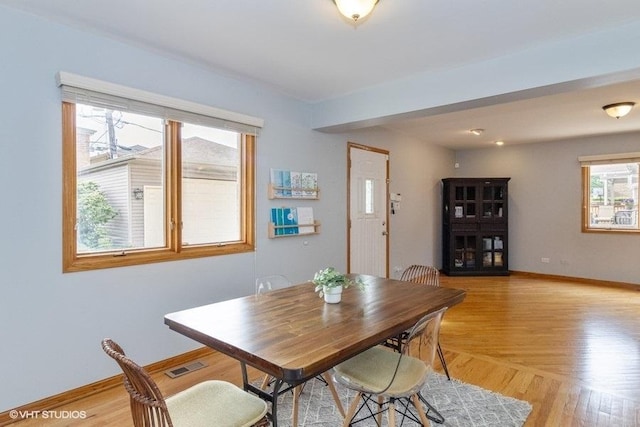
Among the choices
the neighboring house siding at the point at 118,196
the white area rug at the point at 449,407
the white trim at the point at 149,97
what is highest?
the white trim at the point at 149,97

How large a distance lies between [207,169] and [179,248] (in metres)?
0.73

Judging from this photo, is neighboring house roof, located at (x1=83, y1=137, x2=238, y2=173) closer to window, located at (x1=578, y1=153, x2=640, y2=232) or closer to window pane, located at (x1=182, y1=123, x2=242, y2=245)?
window pane, located at (x1=182, y1=123, x2=242, y2=245)

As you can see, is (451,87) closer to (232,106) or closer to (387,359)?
(232,106)

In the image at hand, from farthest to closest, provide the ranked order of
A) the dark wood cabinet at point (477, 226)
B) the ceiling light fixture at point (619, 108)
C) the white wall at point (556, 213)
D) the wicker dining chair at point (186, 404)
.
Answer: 1. the dark wood cabinet at point (477, 226)
2. the white wall at point (556, 213)
3. the ceiling light fixture at point (619, 108)
4. the wicker dining chair at point (186, 404)

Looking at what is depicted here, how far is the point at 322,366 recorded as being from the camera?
1367 millimetres

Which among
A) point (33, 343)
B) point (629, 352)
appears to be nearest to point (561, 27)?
point (629, 352)

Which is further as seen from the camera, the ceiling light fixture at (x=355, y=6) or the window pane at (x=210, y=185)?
the window pane at (x=210, y=185)

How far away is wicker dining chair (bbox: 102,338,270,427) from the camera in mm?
1208

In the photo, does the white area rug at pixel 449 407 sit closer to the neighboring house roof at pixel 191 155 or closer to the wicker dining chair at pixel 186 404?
the wicker dining chair at pixel 186 404

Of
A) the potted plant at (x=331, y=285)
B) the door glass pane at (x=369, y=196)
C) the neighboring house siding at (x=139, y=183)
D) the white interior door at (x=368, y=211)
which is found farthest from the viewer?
the door glass pane at (x=369, y=196)

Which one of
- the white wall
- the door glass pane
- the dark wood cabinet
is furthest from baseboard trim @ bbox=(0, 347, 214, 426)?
the white wall

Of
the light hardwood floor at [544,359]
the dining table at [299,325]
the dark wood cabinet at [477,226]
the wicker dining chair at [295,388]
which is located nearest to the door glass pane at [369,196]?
the light hardwood floor at [544,359]

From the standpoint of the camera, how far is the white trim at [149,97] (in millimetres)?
2297

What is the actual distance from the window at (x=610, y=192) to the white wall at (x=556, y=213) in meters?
0.11
